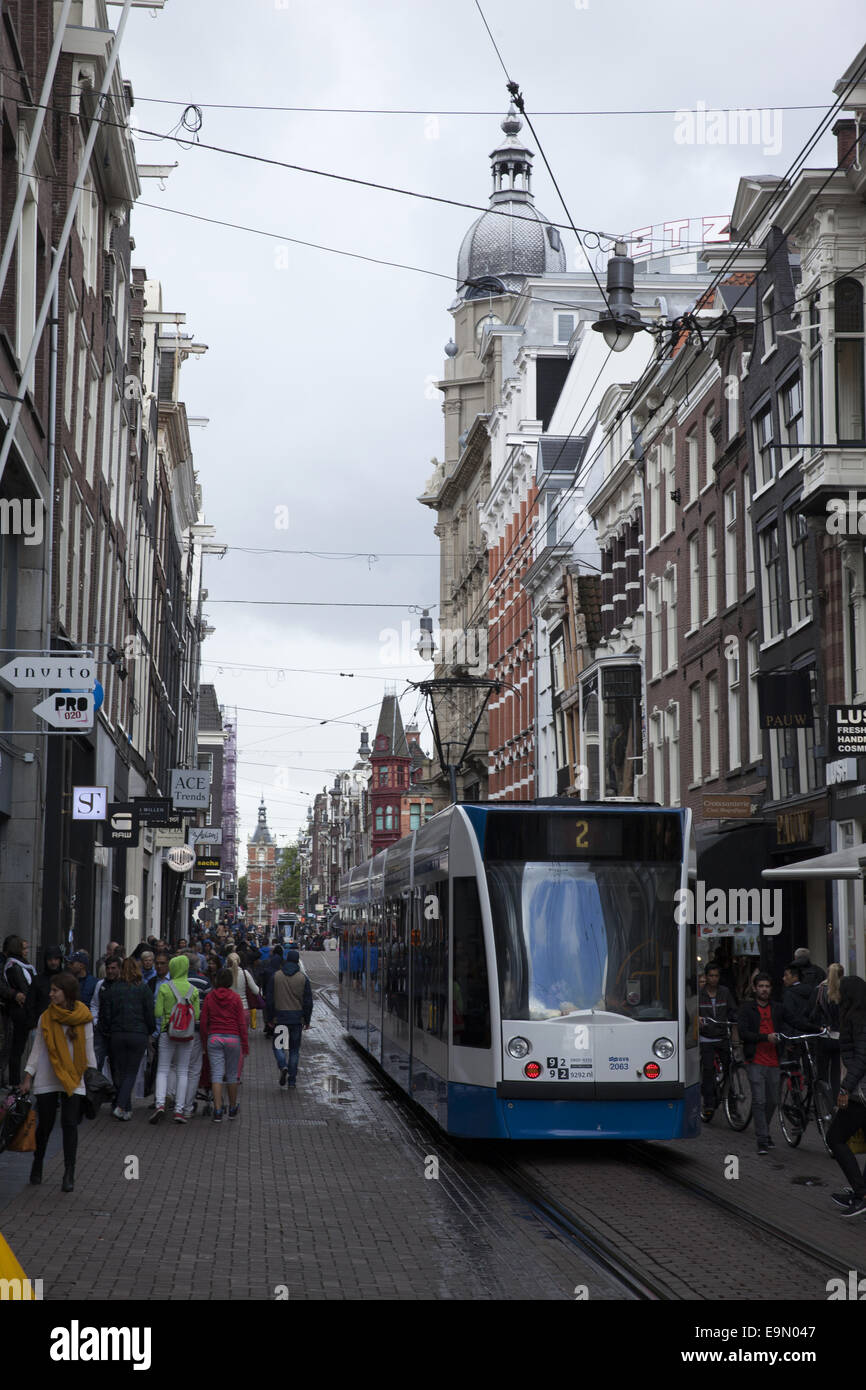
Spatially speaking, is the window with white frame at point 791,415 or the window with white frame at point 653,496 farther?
the window with white frame at point 653,496

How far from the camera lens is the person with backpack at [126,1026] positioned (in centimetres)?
1791

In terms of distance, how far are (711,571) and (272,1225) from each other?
26.8 metres

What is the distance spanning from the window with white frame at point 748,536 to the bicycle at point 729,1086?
1465cm

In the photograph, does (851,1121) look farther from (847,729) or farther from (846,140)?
(846,140)

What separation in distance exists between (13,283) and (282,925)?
9366cm

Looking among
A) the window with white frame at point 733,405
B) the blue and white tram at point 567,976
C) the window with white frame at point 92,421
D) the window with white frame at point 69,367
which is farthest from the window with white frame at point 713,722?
the blue and white tram at point 567,976

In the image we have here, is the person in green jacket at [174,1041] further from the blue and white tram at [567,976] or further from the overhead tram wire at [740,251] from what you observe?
the overhead tram wire at [740,251]

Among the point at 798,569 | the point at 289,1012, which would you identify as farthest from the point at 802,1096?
the point at 798,569

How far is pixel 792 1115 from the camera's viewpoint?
55.8ft

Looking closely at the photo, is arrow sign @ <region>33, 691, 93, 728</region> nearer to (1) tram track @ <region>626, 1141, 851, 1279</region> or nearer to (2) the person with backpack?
(2) the person with backpack

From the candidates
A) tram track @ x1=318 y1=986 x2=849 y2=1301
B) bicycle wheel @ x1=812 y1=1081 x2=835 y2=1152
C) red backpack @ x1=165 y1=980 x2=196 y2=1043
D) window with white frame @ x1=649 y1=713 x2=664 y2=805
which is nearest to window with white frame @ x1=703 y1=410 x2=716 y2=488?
window with white frame @ x1=649 y1=713 x2=664 y2=805

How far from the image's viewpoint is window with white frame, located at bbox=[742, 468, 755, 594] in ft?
108
